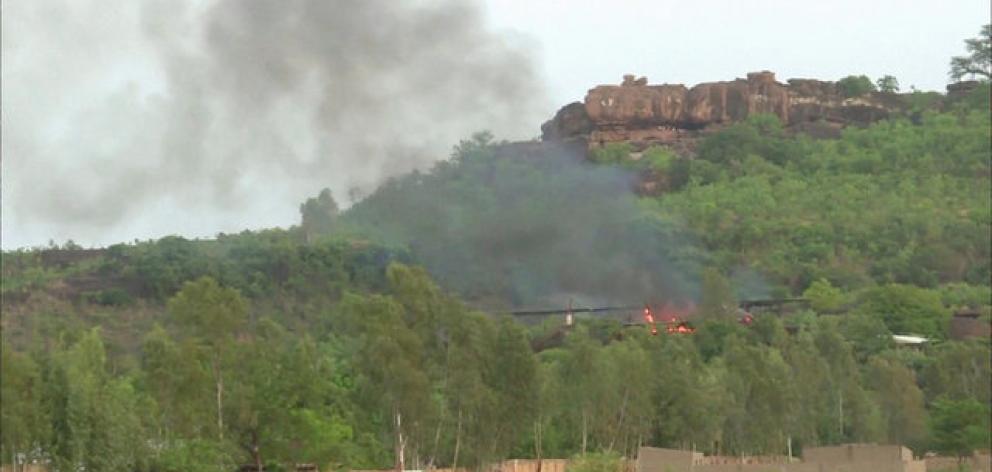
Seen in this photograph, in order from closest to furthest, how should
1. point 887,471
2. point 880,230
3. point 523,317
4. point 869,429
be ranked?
point 887,471 → point 869,429 → point 523,317 → point 880,230

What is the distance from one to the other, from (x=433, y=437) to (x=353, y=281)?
164 ft

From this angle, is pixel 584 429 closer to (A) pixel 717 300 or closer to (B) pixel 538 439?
(B) pixel 538 439

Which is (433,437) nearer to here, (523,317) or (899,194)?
(523,317)

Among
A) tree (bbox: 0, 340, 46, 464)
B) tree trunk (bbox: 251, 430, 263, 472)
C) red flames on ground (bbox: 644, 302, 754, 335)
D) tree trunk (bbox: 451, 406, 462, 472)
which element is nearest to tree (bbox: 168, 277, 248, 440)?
tree trunk (bbox: 251, 430, 263, 472)

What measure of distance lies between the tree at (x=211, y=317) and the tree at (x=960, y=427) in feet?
82.7

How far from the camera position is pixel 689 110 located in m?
153

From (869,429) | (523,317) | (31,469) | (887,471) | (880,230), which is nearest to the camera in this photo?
(31,469)

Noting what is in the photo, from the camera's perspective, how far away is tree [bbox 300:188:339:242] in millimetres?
118250

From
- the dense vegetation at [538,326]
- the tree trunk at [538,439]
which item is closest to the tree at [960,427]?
the dense vegetation at [538,326]

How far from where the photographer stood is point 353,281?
369ft

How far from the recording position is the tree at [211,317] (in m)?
61.2

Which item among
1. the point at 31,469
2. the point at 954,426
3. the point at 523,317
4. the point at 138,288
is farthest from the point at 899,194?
Result: the point at 31,469

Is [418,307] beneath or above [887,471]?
above

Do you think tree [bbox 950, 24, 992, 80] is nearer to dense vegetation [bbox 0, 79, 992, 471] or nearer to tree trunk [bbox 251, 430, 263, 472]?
dense vegetation [bbox 0, 79, 992, 471]
